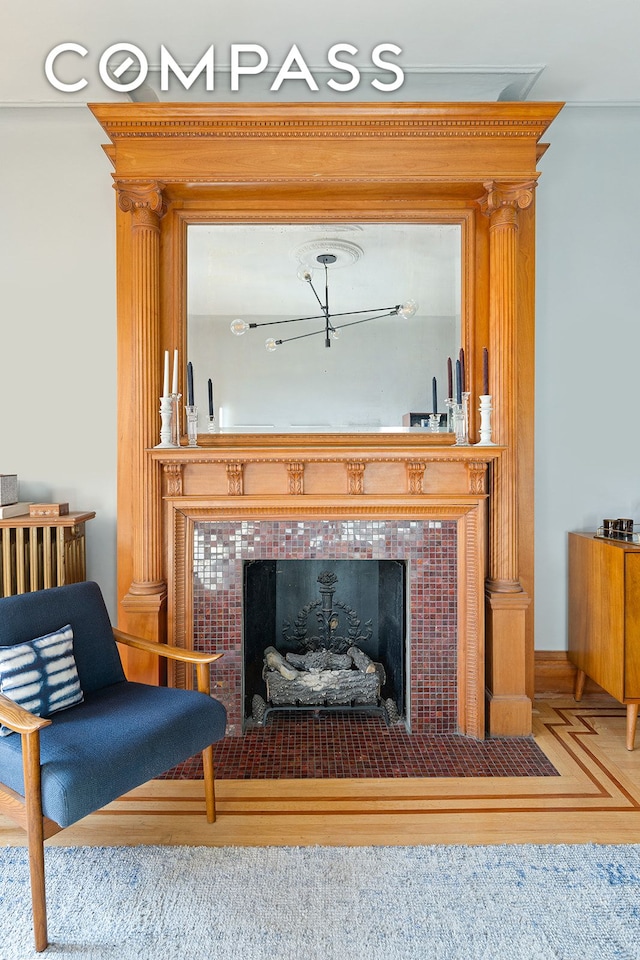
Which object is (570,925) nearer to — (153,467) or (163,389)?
(153,467)

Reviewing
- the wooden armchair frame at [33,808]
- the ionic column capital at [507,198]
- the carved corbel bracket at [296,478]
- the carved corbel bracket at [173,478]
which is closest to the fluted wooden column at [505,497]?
the ionic column capital at [507,198]

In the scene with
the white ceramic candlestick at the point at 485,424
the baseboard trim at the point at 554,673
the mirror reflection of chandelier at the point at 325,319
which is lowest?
the baseboard trim at the point at 554,673

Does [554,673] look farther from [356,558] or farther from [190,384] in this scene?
[190,384]

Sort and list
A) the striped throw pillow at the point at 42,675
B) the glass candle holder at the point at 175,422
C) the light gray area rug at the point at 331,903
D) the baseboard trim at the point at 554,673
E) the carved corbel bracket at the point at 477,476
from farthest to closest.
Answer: the baseboard trim at the point at 554,673, the glass candle holder at the point at 175,422, the carved corbel bracket at the point at 477,476, the striped throw pillow at the point at 42,675, the light gray area rug at the point at 331,903

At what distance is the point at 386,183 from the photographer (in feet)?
8.87

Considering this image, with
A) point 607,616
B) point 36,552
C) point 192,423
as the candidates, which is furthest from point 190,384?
point 607,616

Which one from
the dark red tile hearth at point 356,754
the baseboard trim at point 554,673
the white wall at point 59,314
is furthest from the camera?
the baseboard trim at point 554,673

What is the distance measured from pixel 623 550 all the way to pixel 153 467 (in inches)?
83.5

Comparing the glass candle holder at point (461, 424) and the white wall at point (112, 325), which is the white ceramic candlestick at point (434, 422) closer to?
the glass candle holder at point (461, 424)

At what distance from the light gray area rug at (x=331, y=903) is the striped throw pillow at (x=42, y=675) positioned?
0.49 meters

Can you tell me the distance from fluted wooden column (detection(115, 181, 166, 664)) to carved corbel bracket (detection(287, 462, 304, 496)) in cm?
61

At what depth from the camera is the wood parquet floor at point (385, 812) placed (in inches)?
80.6

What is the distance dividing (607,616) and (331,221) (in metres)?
2.27

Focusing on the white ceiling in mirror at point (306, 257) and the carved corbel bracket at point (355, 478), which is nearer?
the carved corbel bracket at point (355, 478)
